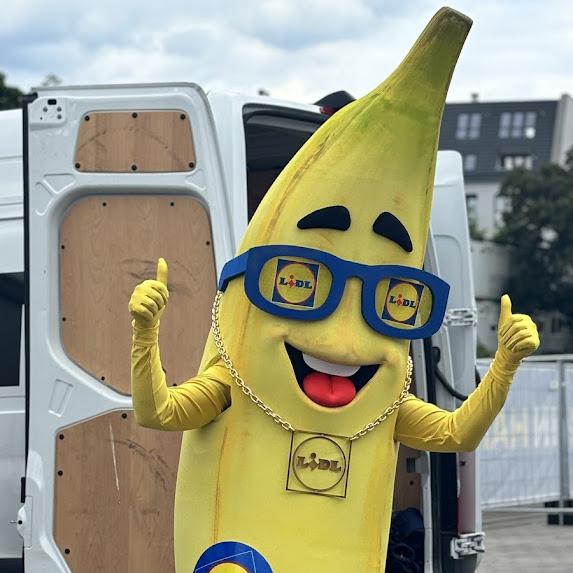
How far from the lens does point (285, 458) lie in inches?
150

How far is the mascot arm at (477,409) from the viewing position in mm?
3803

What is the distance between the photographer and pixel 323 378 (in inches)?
152

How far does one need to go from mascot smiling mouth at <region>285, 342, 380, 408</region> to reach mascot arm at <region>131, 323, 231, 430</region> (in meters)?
0.26

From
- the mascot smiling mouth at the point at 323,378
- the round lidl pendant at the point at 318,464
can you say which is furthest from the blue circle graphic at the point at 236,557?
the mascot smiling mouth at the point at 323,378

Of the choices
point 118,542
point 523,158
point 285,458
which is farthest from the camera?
point 523,158

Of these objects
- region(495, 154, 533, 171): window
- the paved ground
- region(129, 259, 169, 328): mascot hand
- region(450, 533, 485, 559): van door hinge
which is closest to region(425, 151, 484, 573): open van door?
region(450, 533, 485, 559): van door hinge

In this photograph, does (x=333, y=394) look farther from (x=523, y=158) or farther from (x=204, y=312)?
(x=523, y=158)

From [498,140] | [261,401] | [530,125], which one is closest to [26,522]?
[261,401]

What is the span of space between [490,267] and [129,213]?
130 ft

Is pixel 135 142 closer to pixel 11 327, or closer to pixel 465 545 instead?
pixel 11 327

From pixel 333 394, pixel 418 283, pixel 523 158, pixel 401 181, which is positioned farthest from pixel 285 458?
pixel 523 158

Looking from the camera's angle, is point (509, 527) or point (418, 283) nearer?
point (418, 283)

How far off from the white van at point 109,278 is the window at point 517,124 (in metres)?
67.8

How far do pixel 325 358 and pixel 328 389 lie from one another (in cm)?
11
